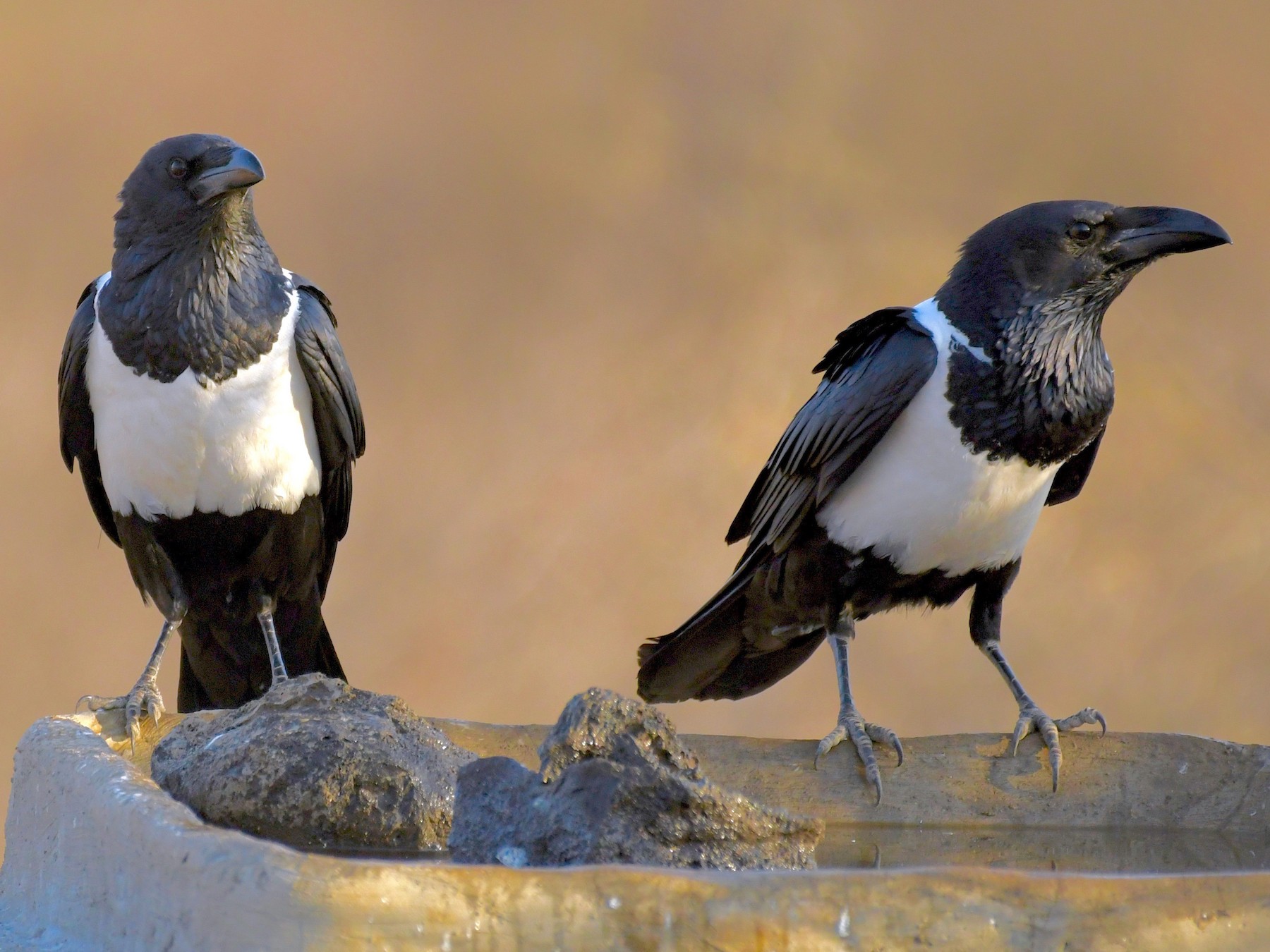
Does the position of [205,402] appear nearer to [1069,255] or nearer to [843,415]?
[843,415]

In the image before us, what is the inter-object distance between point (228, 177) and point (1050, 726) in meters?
2.38

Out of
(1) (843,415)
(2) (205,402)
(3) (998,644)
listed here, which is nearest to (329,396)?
(2) (205,402)

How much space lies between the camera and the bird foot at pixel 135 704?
3.08m

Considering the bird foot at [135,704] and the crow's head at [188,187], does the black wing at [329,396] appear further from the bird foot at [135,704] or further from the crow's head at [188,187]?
the bird foot at [135,704]

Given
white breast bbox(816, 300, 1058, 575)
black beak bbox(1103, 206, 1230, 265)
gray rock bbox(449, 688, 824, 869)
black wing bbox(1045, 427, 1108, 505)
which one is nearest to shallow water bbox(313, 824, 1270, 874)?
gray rock bbox(449, 688, 824, 869)

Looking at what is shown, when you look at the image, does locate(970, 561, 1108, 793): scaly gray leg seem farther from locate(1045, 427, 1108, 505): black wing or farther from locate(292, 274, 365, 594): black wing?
locate(292, 274, 365, 594): black wing

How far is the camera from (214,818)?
2.26 m

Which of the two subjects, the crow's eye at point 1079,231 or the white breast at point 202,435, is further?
the white breast at point 202,435

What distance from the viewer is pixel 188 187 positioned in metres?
3.64

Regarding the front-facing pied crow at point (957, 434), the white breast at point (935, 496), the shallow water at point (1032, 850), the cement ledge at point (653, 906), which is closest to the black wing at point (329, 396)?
the front-facing pied crow at point (957, 434)

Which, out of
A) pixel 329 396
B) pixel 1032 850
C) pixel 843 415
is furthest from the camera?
pixel 329 396

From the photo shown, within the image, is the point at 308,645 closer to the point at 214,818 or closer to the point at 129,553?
the point at 129,553

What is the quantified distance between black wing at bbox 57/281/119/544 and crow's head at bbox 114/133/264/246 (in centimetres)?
21

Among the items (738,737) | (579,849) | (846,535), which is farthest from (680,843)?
(846,535)
